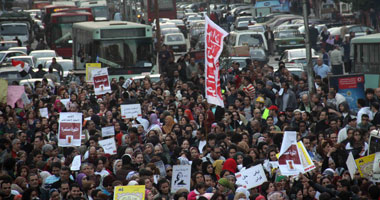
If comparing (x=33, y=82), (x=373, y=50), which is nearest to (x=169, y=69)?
(x=33, y=82)

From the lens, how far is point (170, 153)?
14.8 m

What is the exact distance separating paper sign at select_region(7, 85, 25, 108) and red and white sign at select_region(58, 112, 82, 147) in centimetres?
481

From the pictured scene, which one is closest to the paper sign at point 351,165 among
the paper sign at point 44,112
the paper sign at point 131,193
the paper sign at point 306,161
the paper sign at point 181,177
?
the paper sign at point 306,161

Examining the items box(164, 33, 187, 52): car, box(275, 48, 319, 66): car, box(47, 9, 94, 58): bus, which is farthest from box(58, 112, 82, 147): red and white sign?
box(164, 33, 187, 52): car

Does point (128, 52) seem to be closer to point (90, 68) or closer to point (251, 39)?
point (90, 68)

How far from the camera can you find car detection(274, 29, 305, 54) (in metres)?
41.2

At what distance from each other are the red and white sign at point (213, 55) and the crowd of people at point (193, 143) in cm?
34

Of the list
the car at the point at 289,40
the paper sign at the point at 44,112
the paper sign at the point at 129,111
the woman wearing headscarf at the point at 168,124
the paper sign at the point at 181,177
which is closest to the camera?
the paper sign at the point at 181,177

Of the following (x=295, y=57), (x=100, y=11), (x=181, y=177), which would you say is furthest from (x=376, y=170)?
(x=100, y=11)

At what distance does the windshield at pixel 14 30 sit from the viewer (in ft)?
166

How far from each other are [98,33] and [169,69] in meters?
3.84

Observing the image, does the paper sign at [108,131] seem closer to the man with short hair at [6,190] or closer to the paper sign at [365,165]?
the man with short hair at [6,190]

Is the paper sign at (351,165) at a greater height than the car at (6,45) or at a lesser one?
greater

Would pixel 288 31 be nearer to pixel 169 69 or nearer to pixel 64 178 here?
pixel 169 69
